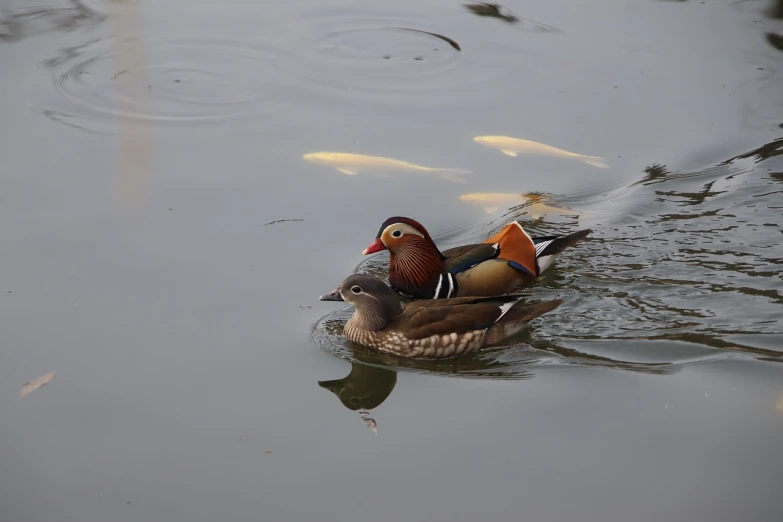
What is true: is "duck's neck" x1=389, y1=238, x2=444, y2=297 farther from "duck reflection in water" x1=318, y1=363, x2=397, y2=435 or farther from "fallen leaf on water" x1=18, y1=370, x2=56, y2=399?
"fallen leaf on water" x1=18, y1=370, x2=56, y2=399

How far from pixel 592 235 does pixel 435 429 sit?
307 centimetres

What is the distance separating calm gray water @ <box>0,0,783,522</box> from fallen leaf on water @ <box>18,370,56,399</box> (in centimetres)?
7

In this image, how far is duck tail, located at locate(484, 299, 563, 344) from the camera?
6703 millimetres

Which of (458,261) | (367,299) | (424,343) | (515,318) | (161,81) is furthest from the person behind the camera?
(161,81)

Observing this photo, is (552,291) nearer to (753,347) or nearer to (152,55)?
(753,347)

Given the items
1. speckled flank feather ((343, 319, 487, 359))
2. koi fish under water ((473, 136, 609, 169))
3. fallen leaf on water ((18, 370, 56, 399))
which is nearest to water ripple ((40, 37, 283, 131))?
koi fish under water ((473, 136, 609, 169))

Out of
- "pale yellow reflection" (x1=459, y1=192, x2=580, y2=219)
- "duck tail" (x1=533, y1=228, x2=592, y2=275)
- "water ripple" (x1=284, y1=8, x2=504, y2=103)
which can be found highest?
"water ripple" (x1=284, y1=8, x2=504, y2=103)

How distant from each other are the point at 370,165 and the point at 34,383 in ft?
12.0

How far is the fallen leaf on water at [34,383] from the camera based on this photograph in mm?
5691

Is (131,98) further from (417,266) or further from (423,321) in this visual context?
(423,321)

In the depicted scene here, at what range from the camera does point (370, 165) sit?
331 inches

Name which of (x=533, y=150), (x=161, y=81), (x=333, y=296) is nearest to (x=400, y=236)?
(x=333, y=296)

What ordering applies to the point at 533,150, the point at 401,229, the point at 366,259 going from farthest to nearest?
the point at 533,150 → the point at 366,259 → the point at 401,229

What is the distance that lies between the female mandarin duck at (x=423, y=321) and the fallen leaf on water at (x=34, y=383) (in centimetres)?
186
